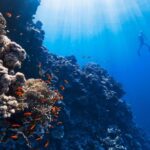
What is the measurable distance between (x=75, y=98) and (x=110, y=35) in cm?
9720

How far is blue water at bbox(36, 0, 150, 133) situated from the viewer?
7038cm

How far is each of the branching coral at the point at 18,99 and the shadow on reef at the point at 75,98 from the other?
16.6ft

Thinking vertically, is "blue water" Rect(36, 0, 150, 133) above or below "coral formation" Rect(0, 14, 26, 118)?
above

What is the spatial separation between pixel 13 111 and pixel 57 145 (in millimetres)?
6899

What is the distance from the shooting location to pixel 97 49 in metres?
129

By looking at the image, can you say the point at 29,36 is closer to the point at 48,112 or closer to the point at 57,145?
the point at 57,145

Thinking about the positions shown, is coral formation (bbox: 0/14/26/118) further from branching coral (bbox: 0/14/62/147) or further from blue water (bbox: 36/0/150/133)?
A: blue water (bbox: 36/0/150/133)

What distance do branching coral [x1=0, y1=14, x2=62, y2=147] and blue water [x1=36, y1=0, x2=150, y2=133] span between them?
130 feet

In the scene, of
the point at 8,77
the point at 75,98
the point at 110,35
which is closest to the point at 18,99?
the point at 8,77

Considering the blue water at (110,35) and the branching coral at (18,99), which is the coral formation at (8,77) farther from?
the blue water at (110,35)

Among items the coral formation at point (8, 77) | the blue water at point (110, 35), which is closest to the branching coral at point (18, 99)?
the coral formation at point (8, 77)

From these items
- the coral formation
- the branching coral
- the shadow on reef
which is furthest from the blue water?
the coral formation

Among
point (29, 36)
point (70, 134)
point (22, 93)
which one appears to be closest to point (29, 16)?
point (29, 36)

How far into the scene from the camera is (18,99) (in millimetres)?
6410
